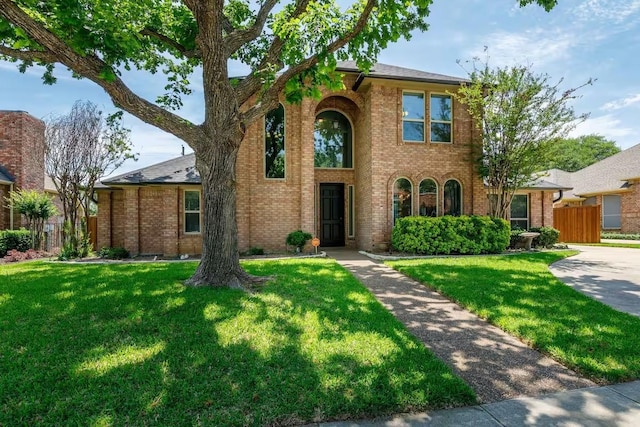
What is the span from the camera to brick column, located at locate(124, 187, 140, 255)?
1131 centimetres

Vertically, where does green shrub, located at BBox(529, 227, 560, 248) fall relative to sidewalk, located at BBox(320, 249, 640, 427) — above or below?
above

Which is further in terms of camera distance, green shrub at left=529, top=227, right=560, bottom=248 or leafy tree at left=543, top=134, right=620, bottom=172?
leafy tree at left=543, top=134, right=620, bottom=172

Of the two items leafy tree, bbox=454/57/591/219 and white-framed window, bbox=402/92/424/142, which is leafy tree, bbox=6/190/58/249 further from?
leafy tree, bbox=454/57/591/219

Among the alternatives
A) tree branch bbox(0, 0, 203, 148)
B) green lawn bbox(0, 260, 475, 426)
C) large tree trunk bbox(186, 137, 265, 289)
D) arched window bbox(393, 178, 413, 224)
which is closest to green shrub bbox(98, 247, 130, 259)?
green lawn bbox(0, 260, 475, 426)

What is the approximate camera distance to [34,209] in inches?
503

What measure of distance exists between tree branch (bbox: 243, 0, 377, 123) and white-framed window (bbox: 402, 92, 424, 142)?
674 cm

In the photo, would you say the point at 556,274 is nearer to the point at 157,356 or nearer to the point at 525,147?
the point at 525,147

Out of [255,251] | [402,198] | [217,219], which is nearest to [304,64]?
[217,219]

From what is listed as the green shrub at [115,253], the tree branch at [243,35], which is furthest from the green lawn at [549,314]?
the green shrub at [115,253]

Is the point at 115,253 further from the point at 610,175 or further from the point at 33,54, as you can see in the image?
the point at 610,175

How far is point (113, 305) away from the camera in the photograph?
176 inches

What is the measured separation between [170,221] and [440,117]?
36.0 feet

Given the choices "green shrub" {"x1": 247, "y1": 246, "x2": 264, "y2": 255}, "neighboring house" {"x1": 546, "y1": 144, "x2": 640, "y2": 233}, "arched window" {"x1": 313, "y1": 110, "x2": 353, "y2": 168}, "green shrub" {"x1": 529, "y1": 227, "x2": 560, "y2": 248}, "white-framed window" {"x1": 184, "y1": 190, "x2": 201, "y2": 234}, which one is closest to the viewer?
"green shrub" {"x1": 247, "y1": 246, "x2": 264, "y2": 255}

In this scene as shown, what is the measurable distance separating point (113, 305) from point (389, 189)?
369 inches
